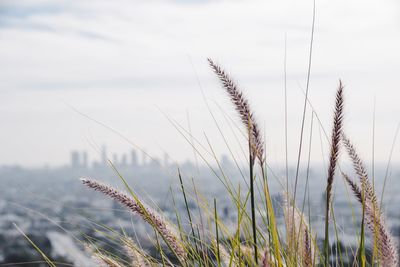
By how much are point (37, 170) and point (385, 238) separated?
102574 millimetres

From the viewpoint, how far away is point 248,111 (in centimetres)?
184

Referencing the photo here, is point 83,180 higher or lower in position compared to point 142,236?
higher

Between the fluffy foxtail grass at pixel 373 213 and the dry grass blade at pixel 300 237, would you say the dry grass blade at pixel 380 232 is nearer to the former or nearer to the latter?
the fluffy foxtail grass at pixel 373 213

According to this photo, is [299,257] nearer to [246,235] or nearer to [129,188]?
[246,235]

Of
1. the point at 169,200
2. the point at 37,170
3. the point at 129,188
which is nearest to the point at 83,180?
the point at 129,188

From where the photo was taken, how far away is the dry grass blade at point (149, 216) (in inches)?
74.7

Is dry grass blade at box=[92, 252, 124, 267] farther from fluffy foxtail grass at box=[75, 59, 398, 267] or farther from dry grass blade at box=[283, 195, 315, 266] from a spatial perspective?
dry grass blade at box=[283, 195, 315, 266]

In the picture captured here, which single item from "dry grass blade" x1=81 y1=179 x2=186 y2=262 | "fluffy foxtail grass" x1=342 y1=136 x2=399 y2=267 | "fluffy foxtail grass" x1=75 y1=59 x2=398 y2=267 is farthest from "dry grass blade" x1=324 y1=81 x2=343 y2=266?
"dry grass blade" x1=81 y1=179 x2=186 y2=262

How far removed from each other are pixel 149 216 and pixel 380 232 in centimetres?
67

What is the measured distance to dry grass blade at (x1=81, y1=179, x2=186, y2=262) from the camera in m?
1.90

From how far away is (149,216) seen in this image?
74.6 inches

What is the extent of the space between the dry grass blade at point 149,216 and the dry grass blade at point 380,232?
0.55m

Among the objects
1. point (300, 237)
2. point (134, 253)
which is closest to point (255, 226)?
point (300, 237)

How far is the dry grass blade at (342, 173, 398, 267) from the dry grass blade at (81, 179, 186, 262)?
55 centimetres
